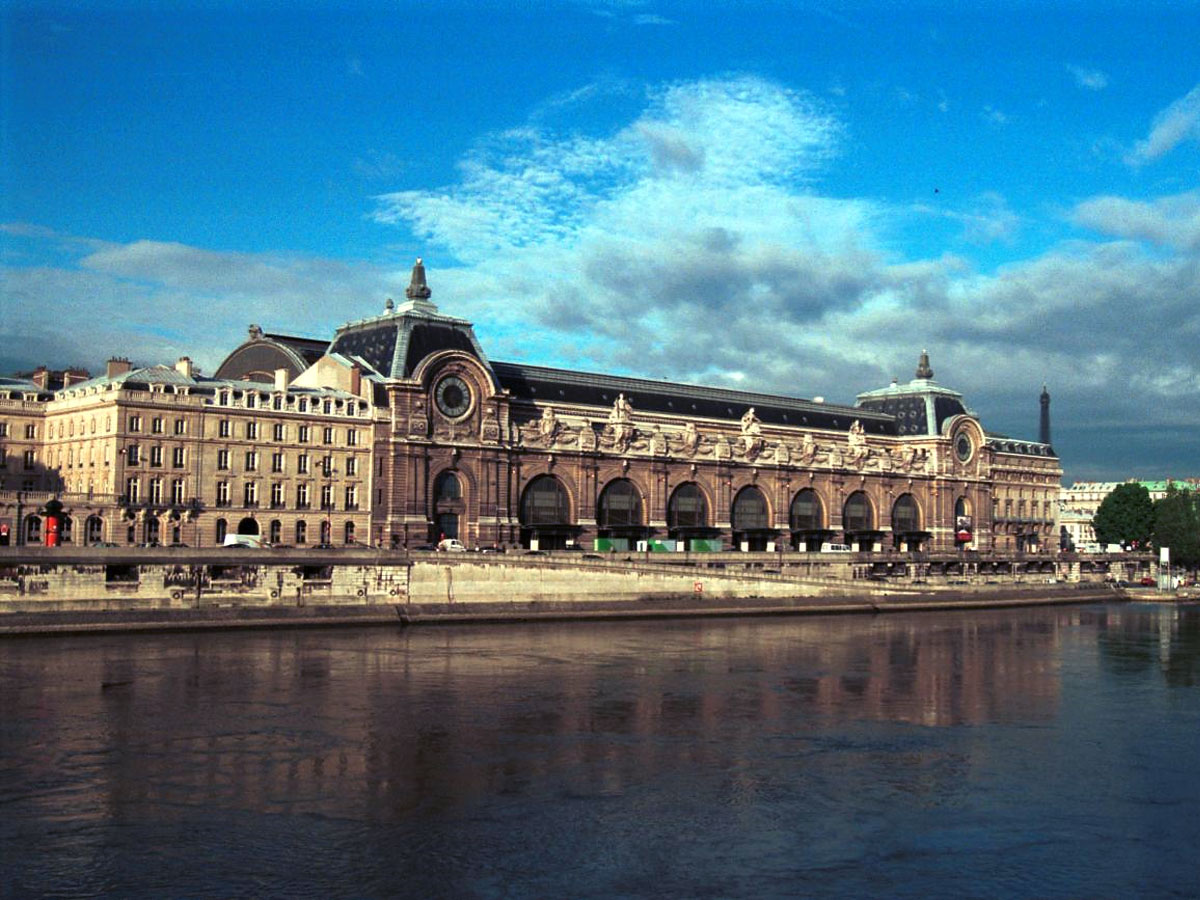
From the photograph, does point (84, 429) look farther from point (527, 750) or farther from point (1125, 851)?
point (1125, 851)

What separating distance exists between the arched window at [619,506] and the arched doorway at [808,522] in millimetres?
21788

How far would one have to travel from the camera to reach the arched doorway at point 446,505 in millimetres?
106875

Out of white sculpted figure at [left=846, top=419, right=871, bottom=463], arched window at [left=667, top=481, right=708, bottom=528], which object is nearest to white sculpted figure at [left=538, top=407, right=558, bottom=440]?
arched window at [left=667, top=481, right=708, bottom=528]

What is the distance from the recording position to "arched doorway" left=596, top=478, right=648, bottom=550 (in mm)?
121188

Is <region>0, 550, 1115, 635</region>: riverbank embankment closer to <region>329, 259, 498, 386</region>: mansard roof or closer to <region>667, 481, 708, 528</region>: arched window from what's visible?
<region>667, 481, 708, 528</region>: arched window

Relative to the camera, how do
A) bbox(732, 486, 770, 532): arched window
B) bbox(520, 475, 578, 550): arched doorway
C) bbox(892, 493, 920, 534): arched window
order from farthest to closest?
bbox(892, 493, 920, 534): arched window, bbox(732, 486, 770, 532): arched window, bbox(520, 475, 578, 550): arched doorway

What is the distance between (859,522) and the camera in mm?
148250

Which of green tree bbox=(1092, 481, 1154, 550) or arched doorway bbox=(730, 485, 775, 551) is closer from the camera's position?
arched doorway bbox=(730, 485, 775, 551)

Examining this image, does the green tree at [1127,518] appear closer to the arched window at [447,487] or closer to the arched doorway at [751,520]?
the arched doorway at [751,520]

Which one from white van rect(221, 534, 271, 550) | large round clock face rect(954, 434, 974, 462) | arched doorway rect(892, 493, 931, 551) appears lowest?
white van rect(221, 534, 271, 550)

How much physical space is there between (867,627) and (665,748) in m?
53.1

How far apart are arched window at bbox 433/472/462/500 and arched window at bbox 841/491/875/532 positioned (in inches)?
2071

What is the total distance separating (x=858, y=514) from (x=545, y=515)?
45516mm

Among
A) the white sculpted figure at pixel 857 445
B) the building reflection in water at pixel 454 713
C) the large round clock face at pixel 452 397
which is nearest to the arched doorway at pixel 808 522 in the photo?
the white sculpted figure at pixel 857 445
